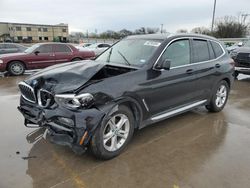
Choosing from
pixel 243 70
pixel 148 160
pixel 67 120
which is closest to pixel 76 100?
pixel 67 120

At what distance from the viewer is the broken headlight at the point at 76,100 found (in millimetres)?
2793

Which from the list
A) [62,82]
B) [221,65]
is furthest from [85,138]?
[221,65]

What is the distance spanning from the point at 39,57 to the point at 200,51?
8282 millimetres

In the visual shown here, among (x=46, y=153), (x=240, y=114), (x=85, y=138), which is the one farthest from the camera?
(x=240, y=114)

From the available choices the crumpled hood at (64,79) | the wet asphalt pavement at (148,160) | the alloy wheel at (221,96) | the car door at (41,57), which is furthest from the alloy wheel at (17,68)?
the alloy wheel at (221,96)

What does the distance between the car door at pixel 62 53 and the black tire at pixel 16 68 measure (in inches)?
63.7

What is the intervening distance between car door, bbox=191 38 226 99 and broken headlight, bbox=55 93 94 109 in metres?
2.40

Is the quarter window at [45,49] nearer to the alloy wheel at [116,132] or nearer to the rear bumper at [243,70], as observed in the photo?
the rear bumper at [243,70]

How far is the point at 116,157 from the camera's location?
324 cm

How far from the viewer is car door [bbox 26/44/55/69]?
413 inches

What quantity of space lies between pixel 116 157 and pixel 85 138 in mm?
697

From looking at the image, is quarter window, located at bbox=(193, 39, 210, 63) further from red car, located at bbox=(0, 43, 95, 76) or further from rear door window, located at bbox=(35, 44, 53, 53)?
rear door window, located at bbox=(35, 44, 53, 53)

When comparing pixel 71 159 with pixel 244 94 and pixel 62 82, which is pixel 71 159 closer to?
pixel 62 82

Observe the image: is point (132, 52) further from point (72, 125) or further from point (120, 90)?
point (72, 125)
